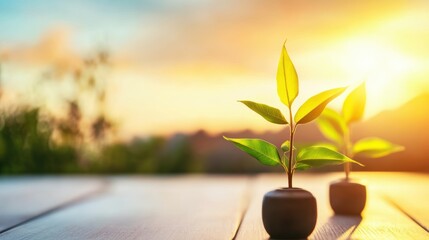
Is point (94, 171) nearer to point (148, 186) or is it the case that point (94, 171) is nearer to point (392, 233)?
point (148, 186)

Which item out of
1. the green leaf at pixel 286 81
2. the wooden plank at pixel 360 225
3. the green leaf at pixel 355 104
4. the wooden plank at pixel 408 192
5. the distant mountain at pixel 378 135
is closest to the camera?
the green leaf at pixel 286 81

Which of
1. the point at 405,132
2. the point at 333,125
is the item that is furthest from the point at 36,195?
the point at 405,132

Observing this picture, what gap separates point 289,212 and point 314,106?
204 mm

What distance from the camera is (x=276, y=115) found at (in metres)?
1.35

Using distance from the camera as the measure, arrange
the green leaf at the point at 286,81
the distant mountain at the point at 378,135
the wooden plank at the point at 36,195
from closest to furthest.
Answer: the green leaf at the point at 286,81, the wooden plank at the point at 36,195, the distant mountain at the point at 378,135

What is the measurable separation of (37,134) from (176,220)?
10.4ft

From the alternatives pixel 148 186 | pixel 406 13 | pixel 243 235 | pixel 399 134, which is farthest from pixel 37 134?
pixel 243 235

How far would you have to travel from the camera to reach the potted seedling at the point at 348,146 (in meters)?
1.74

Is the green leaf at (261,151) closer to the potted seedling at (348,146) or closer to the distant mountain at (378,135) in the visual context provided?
the potted seedling at (348,146)

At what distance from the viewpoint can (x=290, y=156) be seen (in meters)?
1.36

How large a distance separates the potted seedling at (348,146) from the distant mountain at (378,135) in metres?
2.10

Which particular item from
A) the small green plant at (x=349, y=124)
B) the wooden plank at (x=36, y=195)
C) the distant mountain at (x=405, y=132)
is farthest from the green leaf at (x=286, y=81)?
the distant mountain at (x=405, y=132)

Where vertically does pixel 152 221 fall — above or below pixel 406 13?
below

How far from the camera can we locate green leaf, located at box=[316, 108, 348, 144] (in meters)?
1.79
